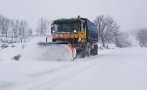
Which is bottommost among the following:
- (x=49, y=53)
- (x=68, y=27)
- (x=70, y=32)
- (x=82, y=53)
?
(x=82, y=53)

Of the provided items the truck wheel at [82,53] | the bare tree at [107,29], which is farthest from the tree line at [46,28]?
the truck wheel at [82,53]

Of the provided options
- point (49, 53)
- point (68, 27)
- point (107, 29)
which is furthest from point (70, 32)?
point (107, 29)

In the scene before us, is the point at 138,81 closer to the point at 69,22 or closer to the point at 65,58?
the point at 65,58

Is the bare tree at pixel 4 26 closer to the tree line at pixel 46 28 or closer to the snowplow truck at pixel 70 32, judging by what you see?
the tree line at pixel 46 28

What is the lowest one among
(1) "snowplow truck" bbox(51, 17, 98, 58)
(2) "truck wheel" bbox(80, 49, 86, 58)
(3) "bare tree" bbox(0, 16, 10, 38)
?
(2) "truck wheel" bbox(80, 49, 86, 58)

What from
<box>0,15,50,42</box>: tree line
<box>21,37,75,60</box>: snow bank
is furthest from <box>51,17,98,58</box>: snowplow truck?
<box>0,15,50,42</box>: tree line

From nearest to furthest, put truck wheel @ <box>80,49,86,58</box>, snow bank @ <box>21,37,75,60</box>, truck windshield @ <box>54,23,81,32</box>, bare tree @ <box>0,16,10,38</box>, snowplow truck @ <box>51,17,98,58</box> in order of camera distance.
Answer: snow bank @ <box>21,37,75,60</box>, snowplow truck @ <box>51,17,98,58</box>, truck windshield @ <box>54,23,81,32</box>, truck wheel @ <box>80,49,86,58</box>, bare tree @ <box>0,16,10,38</box>

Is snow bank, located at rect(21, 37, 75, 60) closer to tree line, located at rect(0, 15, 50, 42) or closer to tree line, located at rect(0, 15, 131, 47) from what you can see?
tree line, located at rect(0, 15, 131, 47)

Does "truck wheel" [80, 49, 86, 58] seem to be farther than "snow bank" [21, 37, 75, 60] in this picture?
Yes

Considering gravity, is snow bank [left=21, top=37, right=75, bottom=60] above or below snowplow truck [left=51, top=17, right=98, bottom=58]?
below

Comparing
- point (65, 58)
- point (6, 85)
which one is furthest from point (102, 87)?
point (65, 58)

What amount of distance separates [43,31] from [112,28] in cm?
2799

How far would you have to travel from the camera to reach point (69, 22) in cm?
2016

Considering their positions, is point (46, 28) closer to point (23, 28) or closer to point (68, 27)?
point (23, 28)
